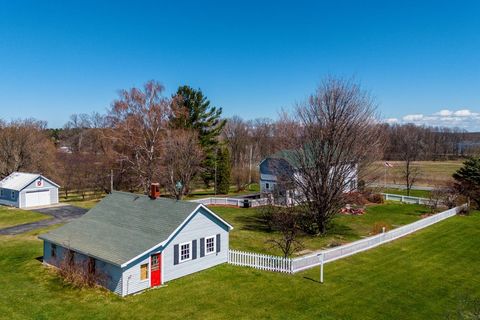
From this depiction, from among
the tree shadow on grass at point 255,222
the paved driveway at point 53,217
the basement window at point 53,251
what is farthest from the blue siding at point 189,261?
the paved driveway at point 53,217

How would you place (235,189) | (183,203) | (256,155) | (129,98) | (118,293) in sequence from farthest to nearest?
1. (256,155)
2. (235,189)
3. (129,98)
4. (183,203)
5. (118,293)

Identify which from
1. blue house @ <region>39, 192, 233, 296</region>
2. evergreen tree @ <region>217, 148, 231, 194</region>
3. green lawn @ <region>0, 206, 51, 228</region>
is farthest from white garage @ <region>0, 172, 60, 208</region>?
evergreen tree @ <region>217, 148, 231, 194</region>

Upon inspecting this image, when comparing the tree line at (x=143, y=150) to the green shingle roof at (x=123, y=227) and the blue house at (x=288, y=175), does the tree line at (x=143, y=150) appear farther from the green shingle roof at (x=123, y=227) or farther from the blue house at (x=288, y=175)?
the green shingle roof at (x=123, y=227)

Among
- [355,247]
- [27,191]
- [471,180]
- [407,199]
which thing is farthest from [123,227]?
[471,180]

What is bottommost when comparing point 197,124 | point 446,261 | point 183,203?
point 446,261

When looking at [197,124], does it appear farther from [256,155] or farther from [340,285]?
[340,285]

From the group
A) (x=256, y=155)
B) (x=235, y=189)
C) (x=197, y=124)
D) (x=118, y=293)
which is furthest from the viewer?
(x=256, y=155)

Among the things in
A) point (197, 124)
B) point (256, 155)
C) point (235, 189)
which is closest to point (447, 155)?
point (256, 155)

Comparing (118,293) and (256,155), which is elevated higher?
(256,155)

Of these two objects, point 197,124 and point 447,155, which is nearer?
point 197,124
